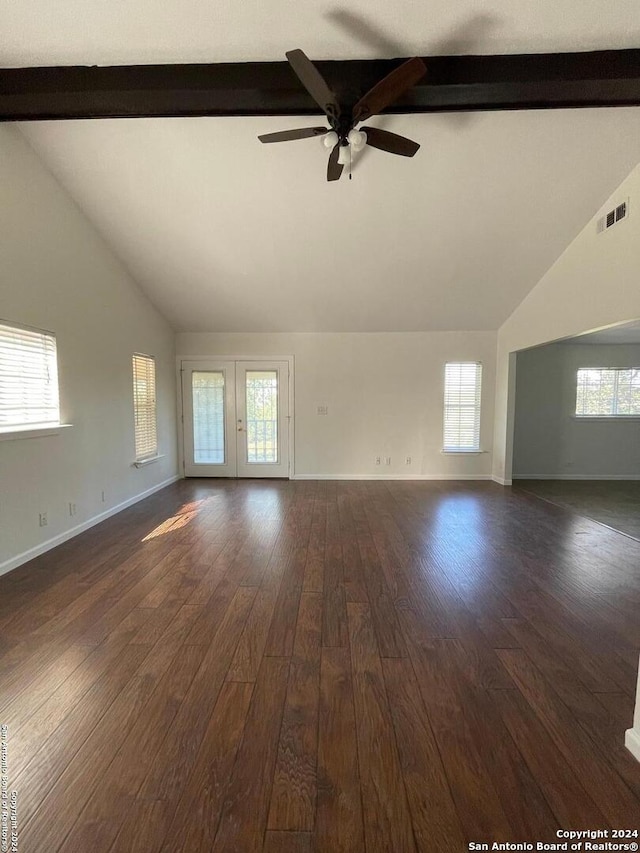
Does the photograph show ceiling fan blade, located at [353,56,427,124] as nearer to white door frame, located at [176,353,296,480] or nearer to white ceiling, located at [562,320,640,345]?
white door frame, located at [176,353,296,480]

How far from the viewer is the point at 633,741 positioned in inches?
56.4

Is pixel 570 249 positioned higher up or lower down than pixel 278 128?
lower down

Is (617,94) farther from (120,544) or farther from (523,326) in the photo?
(120,544)

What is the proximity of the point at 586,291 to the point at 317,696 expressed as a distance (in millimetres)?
4773

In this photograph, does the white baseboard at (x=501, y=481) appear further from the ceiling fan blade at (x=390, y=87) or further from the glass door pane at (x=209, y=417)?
the ceiling fan blade at (x=390, y=87)

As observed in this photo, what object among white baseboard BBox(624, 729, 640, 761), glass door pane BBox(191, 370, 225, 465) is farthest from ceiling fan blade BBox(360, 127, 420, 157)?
glass door pane BBox(191, 370, 225, 465)

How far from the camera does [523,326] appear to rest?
5.51 m

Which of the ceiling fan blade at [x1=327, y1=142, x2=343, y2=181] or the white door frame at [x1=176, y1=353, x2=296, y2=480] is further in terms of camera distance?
the white door frame at [x1=176, y1=353, x2=296, y2=480]

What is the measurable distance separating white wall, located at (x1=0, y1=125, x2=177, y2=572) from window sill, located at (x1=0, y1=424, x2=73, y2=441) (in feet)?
0.16

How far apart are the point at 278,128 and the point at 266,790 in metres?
4.37

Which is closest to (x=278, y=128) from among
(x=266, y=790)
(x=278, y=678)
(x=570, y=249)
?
(x=570, y=249)

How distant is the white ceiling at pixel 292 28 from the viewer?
7.24ft

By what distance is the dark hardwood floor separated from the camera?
47.6 inches

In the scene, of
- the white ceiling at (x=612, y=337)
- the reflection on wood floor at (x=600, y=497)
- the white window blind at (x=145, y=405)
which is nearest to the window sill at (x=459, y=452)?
the reflection on wood floor at (x=600, y=497)
